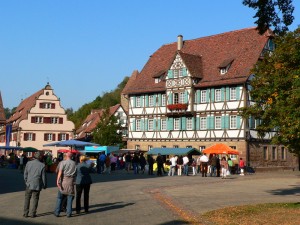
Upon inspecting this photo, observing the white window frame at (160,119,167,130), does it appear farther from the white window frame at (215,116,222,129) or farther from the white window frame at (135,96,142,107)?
the white window frame at (215,116,222,129)

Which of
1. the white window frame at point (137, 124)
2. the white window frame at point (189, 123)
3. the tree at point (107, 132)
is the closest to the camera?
the white window frame at point (189, 123)

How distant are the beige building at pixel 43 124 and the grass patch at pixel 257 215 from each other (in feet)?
202

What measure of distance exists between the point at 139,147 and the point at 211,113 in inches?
428

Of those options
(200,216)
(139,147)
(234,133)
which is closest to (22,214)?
(200,216)

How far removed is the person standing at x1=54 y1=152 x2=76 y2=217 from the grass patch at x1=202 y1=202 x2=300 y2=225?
3.49 metres

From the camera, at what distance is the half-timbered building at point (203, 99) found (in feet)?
162

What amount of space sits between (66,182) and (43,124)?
205 feet

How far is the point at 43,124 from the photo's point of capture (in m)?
74.2

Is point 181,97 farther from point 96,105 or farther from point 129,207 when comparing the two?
point 96,105

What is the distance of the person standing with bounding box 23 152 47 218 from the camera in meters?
13.2

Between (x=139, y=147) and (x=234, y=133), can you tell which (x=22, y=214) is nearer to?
(x=234, y=133)

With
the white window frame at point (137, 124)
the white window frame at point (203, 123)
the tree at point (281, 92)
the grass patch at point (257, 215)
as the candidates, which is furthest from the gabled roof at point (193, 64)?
the grass patch at point (257, 215)

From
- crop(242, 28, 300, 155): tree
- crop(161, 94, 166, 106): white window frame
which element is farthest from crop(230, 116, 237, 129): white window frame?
crop(242, 28, 300, 155): tree

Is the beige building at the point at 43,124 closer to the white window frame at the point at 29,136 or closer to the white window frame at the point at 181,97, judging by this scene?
the white window frame at the point at 29,136
